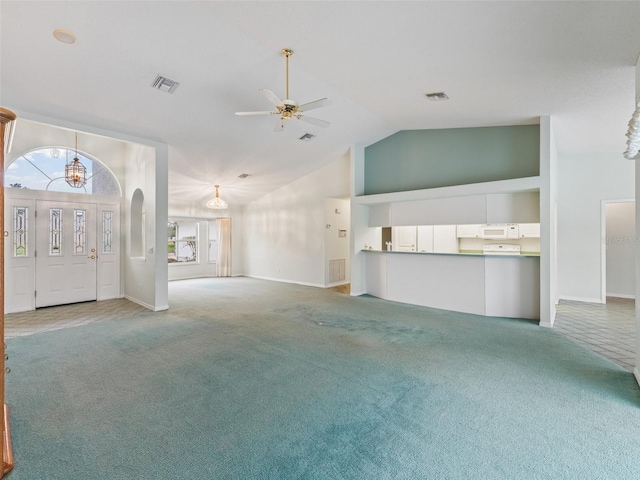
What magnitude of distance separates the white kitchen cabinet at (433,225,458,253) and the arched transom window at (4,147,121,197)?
7328mm

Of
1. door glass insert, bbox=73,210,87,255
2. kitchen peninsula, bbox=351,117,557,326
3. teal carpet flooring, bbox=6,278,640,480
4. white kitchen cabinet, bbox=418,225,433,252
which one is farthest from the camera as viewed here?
white kitchen cabinet, bbox=418,225,433,252

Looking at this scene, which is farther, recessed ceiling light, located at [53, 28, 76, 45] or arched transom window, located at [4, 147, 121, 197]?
arched transom window, located at [4, 147, 121, 197]

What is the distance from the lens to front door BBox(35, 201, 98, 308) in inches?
236

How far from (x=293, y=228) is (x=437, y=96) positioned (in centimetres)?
563

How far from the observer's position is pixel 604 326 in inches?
186

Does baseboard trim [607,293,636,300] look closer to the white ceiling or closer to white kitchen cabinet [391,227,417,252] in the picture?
the white ceiling

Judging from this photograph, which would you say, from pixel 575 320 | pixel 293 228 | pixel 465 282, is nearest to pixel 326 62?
pixel 465 282

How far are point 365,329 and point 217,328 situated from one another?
216 cm

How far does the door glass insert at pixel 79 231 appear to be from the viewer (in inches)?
254

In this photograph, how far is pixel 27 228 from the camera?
5.84 metres

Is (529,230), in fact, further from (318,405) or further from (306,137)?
(318,405)

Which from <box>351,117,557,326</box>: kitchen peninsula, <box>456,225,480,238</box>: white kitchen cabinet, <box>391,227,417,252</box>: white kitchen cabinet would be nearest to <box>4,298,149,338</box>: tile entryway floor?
<box>351,117,557,326</box>: kitchen peninsula

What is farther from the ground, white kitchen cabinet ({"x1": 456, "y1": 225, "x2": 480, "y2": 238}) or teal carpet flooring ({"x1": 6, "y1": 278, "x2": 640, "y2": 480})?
white kitchen cabinet ({"x1": 456, "y1": 225, "x2": 480, "y2": 238})

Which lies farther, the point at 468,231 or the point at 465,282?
the point at 468,231
